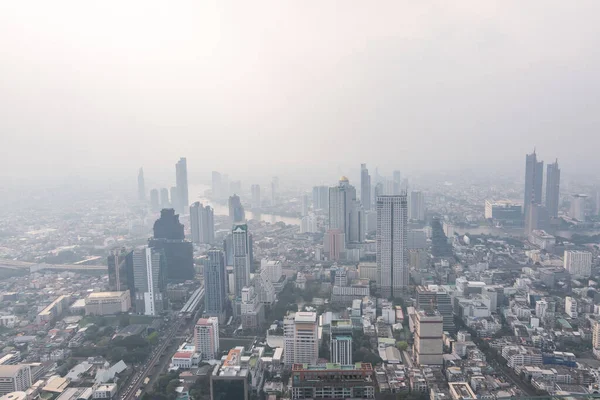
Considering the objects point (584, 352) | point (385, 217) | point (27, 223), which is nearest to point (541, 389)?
point (584, 352)

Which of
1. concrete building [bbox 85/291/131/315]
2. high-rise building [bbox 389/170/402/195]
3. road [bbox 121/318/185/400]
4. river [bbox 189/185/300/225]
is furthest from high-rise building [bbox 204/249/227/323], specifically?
high-rise building [bbox 389/170/402/195]

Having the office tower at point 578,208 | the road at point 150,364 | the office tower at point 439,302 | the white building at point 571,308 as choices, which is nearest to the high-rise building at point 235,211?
the road at point 150,364

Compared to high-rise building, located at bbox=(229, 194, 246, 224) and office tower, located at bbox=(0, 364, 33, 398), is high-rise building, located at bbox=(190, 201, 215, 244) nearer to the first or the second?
high-rise building, located at bbox=(229, 194, 246, 224)

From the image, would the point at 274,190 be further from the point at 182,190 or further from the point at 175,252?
the point at 175,252

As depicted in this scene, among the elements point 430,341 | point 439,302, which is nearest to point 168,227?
point 439,302

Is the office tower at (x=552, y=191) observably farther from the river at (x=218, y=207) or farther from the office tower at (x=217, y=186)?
the office tower at (x=217, y=186)

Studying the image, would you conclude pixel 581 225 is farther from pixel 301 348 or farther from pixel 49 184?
pixel 49 184
